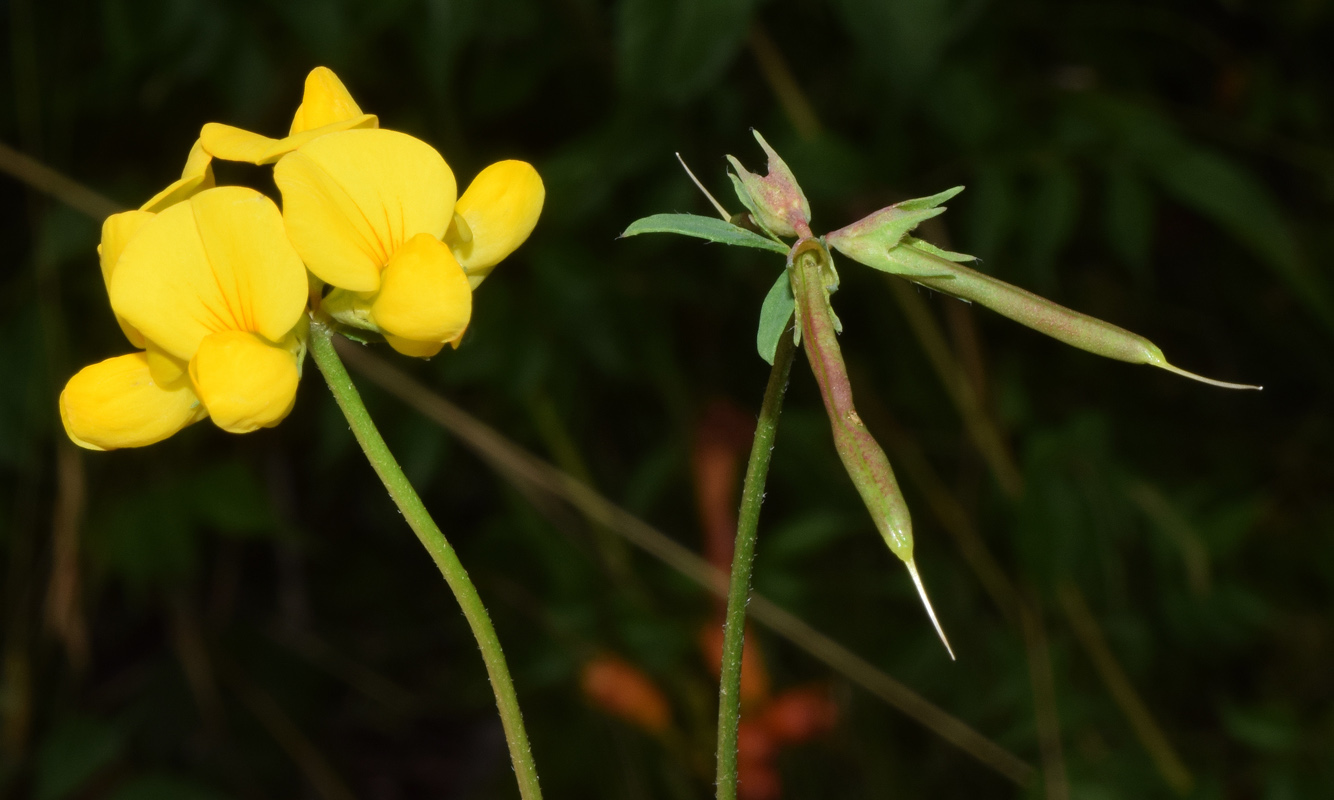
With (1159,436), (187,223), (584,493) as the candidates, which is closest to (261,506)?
(584,493)

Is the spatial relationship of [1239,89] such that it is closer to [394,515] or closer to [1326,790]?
[1326,790]

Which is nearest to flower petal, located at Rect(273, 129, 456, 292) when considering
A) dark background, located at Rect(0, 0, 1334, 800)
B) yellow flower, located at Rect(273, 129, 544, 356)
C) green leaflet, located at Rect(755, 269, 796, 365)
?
yellow flower, located at Rect(273, 129, 544, 356)

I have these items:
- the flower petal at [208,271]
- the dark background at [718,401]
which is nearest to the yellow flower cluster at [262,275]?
the flower petal at [208,271]

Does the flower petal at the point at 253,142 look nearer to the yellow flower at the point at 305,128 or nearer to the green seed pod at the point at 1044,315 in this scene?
the yellow flower at the point at 305,128

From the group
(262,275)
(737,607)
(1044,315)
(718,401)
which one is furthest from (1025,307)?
(718,401)

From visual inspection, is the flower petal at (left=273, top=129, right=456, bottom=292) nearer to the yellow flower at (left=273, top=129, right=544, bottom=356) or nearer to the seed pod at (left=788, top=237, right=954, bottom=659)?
the yellow flower at (left=273, top=129, right=544, bottom=356)

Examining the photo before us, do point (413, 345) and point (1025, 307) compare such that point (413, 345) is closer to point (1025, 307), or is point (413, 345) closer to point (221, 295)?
point (221, 295)
